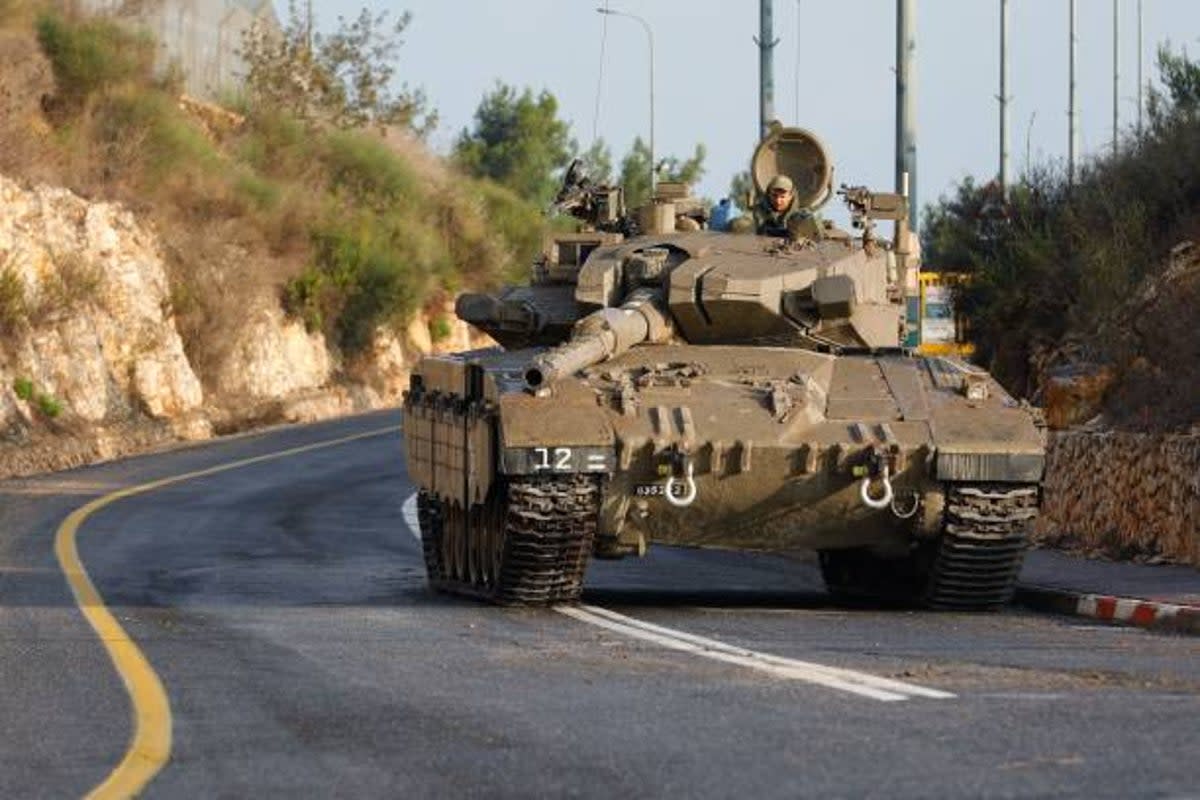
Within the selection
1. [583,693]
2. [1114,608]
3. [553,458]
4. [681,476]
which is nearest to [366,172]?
[681,476]

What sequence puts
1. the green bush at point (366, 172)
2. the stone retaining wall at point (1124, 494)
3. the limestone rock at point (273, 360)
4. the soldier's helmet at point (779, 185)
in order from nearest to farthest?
the stone retaining wall at point (1124, 494)
the soldier's helmet at point (779, 185)
the limestone rock at point (273, 360)
the green bush at point (366, 172)

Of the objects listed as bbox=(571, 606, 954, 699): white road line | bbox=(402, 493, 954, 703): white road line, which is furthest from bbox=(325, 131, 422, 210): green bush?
bbox=(571, 606, 954, 699): white road line

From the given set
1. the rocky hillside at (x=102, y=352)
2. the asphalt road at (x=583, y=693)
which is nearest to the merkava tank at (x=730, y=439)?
the asphalt road at (x=583, y=693)

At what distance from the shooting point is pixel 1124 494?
73.9ft

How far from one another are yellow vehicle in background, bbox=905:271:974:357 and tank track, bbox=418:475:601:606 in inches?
432

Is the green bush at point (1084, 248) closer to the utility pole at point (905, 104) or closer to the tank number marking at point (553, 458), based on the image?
the utility pole at point (905, 104)

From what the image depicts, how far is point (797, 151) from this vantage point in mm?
21859

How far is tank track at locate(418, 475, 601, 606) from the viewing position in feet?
57.0

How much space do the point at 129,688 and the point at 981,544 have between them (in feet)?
23.5

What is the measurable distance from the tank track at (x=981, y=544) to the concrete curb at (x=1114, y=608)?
0.46m

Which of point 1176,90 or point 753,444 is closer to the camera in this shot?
point 753,444

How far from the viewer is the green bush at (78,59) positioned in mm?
55875

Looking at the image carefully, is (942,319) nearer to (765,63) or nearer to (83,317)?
(765,63)

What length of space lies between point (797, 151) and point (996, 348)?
405 inches
